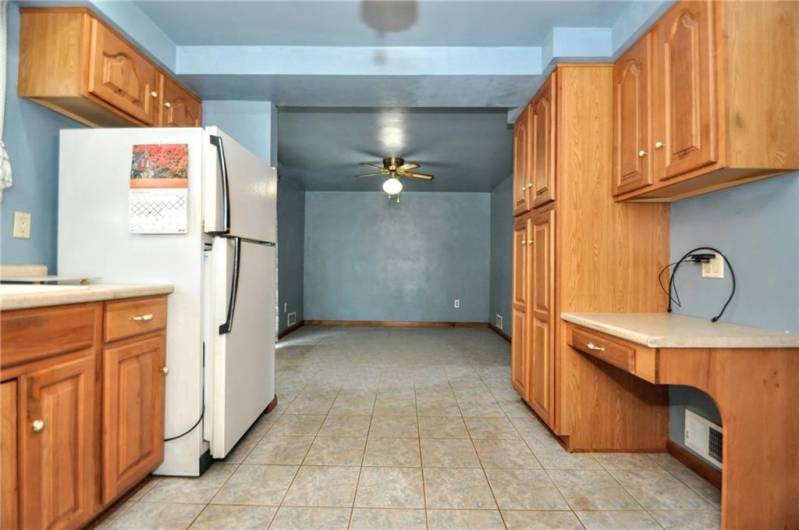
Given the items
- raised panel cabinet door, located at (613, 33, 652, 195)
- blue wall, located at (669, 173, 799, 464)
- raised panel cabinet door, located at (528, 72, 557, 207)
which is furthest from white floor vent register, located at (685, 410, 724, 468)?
raised panel cabinet door, located at (528, 72, 557, 207)

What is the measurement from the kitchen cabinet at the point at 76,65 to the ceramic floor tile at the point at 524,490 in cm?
258

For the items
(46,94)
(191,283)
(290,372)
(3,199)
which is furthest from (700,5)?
(290,372)

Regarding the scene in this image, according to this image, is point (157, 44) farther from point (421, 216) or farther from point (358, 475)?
point (421, 216)

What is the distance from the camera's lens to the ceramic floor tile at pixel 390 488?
1.62 m

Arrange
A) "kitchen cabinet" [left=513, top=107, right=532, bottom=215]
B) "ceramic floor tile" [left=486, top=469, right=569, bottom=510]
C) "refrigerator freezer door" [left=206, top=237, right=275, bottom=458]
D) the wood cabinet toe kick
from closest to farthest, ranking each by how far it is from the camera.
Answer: the wood cabinet toe kick
"ceramic floor tile" [left=486, top=469, right=569, bottom=510]
"refrigerator freezer door" [left=206, top=237, right=275, bottom=458]
"kitchen cabinet" [left=513, top=107, right=532, bottom=215]

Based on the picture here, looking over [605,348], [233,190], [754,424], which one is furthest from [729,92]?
[233,190]

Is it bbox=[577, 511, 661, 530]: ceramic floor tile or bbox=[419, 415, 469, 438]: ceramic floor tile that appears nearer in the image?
bbox=[577, 511, 661, 530]: ceramic floor tile

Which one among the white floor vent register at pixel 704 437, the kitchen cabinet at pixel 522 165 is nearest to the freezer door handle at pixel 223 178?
the kitchen cabinet at pixel 522 165

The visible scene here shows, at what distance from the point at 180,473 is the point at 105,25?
215 cm

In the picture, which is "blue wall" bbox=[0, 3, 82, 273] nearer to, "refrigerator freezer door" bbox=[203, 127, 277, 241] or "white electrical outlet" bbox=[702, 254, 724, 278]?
"refrigerator freezer door" bbox=[203, 127, 277, 241]

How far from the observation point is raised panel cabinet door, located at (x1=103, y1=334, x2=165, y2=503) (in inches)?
56.3

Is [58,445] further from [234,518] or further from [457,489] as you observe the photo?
[457,489]

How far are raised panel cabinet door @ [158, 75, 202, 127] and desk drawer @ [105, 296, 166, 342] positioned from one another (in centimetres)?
117

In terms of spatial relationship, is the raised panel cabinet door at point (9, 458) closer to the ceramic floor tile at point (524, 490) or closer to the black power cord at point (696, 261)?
the ceramic floor tile at point (524, 490)
